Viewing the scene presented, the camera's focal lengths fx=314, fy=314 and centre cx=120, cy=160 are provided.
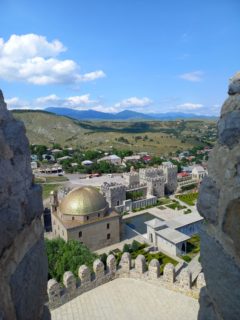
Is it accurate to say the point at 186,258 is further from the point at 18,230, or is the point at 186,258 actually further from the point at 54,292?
the point at 18,230

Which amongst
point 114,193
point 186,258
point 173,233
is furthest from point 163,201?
point 186,258

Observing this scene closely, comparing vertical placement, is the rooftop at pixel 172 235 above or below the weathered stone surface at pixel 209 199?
below

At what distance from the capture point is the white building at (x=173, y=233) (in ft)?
82.6

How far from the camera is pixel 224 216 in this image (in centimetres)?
347

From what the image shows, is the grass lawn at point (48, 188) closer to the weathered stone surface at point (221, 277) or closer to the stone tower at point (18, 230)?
the stone tower at point (18, 230)

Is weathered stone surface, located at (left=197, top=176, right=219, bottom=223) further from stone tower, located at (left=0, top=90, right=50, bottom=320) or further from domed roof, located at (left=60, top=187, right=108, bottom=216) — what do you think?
domed roof, located at (left=60, top=187, right=108, bottom=216)

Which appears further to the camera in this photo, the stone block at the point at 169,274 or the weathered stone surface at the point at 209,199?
the stone block at the point at 169,274

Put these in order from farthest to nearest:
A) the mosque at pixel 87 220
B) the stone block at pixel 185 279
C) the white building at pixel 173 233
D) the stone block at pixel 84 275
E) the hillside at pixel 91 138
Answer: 1. the hillside at pixel 91 138
2. the mosque at pixel 87 220
3. the white building at pixel 173 233
4. the stone block at pixel 84 275
5. the stone block at pixel 185 279

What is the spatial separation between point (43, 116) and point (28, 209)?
16043 cm

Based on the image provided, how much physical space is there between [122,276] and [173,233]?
44.9 feet

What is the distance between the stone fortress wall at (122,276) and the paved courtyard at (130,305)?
0.23 meters

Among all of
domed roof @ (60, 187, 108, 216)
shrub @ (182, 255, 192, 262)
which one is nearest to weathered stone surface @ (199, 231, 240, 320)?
shrub @ (182, 255, 192, 262)

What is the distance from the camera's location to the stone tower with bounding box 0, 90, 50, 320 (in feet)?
10.1

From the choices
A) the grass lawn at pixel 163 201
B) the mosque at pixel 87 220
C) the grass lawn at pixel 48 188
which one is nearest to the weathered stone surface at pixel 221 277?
the mosque at pixel 87 220
